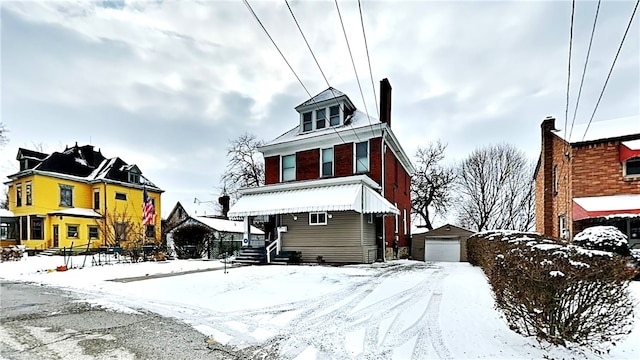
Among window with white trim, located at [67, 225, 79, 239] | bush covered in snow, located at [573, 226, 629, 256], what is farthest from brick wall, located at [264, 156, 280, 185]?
window with white trim, located at [67, 225, 79, 239]

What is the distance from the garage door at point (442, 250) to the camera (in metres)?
24.1

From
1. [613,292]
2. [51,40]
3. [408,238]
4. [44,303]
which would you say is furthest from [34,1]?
[408,238]

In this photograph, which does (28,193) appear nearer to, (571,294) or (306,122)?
(306,122)

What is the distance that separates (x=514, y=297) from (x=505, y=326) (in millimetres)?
1398

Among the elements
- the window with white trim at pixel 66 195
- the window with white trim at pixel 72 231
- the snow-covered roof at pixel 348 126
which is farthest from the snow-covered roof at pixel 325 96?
the window with white trim at pixel 66 195

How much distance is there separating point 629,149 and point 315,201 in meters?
12.6

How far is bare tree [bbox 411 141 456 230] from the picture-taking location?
36.0 m

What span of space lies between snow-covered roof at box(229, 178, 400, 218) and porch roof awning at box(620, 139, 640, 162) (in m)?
9.10

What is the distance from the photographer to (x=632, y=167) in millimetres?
14039

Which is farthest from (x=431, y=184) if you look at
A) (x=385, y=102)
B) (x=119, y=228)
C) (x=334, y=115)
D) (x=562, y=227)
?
(x=119, y=228)

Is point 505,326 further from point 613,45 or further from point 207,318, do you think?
point 613,45

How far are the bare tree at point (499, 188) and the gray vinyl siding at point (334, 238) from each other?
72.7 ft

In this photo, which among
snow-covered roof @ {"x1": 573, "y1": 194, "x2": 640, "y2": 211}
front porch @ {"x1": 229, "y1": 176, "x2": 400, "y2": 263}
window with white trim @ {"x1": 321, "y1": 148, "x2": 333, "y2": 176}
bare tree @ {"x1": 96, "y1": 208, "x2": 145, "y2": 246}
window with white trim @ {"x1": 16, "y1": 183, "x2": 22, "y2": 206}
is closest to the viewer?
snow-covered roof @ {"x1": 573, "y1": 194, "x2": 640, "y2": 211}

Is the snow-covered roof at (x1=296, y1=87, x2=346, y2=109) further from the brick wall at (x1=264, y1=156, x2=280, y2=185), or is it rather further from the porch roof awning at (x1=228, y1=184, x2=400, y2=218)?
the porch roof awning at (x1=228, y1=184, x2=400, y2=218)
